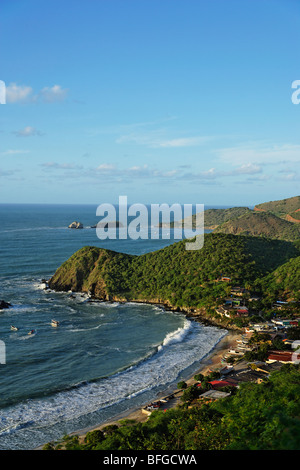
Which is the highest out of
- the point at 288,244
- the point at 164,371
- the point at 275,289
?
the point at 288,244

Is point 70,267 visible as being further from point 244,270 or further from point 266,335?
point 266,335

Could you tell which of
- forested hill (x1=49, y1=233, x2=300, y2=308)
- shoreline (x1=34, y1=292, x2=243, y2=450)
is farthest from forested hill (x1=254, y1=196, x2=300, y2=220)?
shoreline (x1=34, y1=292, x2=243, y2=450)

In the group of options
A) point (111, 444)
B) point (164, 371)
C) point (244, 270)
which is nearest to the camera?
point (111, 444)

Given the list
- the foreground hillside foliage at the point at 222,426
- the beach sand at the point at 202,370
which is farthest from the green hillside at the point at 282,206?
the foreground hillside foliage at the point at 222,426

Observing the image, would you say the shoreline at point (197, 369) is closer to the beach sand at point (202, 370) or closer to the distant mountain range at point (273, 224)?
the beach sand at point (202, 370)

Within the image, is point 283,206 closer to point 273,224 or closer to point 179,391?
point 273,224

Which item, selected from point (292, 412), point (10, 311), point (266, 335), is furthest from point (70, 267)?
point (292, 412)

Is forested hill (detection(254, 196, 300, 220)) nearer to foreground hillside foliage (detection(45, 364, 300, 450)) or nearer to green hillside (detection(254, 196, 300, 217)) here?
green hillside (detection(254, 196, 300, 217))
